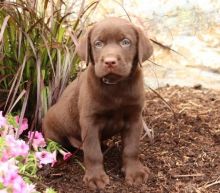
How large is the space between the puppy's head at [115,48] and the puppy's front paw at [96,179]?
585 millimetres

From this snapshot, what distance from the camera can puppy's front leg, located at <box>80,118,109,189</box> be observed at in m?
3.63

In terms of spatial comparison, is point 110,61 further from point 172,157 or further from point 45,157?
point 172,157

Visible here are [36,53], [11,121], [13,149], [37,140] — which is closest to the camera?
[13,149]

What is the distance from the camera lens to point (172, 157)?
409 cm

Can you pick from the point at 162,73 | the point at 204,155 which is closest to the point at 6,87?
the point at 204,155

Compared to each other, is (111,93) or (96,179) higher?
(111,93)

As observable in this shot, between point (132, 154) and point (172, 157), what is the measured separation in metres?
0.45

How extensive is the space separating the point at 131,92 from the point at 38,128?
1111mm

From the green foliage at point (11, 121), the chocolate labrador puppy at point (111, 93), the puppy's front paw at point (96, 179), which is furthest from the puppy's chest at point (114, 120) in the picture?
the green foliage at point (11, 121)

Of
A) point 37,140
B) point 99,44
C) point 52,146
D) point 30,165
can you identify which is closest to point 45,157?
point 30,165

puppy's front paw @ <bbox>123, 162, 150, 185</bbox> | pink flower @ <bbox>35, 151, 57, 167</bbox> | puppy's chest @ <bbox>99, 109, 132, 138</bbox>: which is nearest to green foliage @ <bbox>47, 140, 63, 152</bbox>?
pink flower @ <bbox>35, 151, 57, 167</bbox>

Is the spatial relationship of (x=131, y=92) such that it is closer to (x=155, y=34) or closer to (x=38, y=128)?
(x=38, y=128)

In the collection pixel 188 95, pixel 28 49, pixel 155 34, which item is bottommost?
pixel 188 95

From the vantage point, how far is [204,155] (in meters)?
4.09
